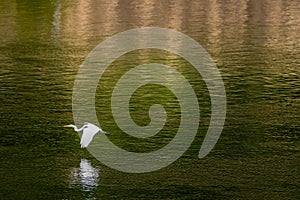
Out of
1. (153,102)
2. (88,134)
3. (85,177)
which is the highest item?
(88,134)

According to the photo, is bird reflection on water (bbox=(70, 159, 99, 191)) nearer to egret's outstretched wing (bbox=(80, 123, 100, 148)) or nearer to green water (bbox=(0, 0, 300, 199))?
green water (bbox=(0, 0, 300, 199))

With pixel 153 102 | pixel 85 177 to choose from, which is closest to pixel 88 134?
pixel 85 177

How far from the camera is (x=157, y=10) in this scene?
67625mm

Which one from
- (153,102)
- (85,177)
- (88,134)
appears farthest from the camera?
(153,102)

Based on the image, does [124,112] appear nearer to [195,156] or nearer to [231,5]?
[195,156]

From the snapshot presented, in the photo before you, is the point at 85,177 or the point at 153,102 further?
the point at 153,102

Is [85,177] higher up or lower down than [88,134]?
lower down

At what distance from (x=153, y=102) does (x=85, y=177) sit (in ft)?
36.2

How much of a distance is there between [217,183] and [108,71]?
19091 mm

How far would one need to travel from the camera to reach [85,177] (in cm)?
2864

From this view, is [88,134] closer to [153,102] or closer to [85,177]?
[85,177]

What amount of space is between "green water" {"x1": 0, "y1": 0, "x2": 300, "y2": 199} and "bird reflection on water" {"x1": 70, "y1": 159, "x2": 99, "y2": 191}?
33 millimetres

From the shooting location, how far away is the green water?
28000mm

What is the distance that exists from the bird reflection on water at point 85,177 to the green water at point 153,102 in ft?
0.11
